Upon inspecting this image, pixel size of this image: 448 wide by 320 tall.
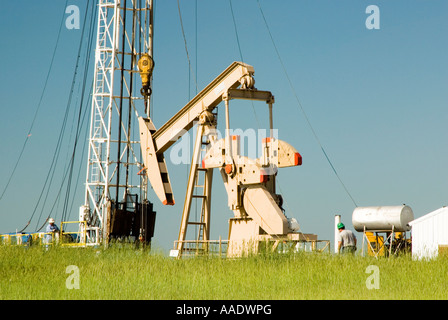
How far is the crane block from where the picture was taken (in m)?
26.5

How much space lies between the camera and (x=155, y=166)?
87.6 feet

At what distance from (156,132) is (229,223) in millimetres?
4933

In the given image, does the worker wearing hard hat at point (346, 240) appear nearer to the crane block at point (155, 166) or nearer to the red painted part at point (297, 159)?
the red painted part at point (297, 159)

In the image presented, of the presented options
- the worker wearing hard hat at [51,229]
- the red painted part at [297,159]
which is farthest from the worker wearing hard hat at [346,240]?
the worker wearing hard hat at [51,229]

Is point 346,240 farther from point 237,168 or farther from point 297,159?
point 237,168

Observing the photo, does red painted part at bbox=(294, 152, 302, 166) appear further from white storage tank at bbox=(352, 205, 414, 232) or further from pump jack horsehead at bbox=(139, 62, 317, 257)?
white storage tank at bbox=(352, 205, 414, 232)

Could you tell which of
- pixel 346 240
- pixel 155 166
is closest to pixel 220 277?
pixel 346 240

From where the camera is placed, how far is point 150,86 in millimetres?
31562

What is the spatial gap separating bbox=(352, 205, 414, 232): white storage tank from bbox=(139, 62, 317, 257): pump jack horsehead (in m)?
5.69

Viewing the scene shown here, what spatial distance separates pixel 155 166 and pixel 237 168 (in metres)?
4.63

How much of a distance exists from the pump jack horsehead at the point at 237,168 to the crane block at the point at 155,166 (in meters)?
1.23
